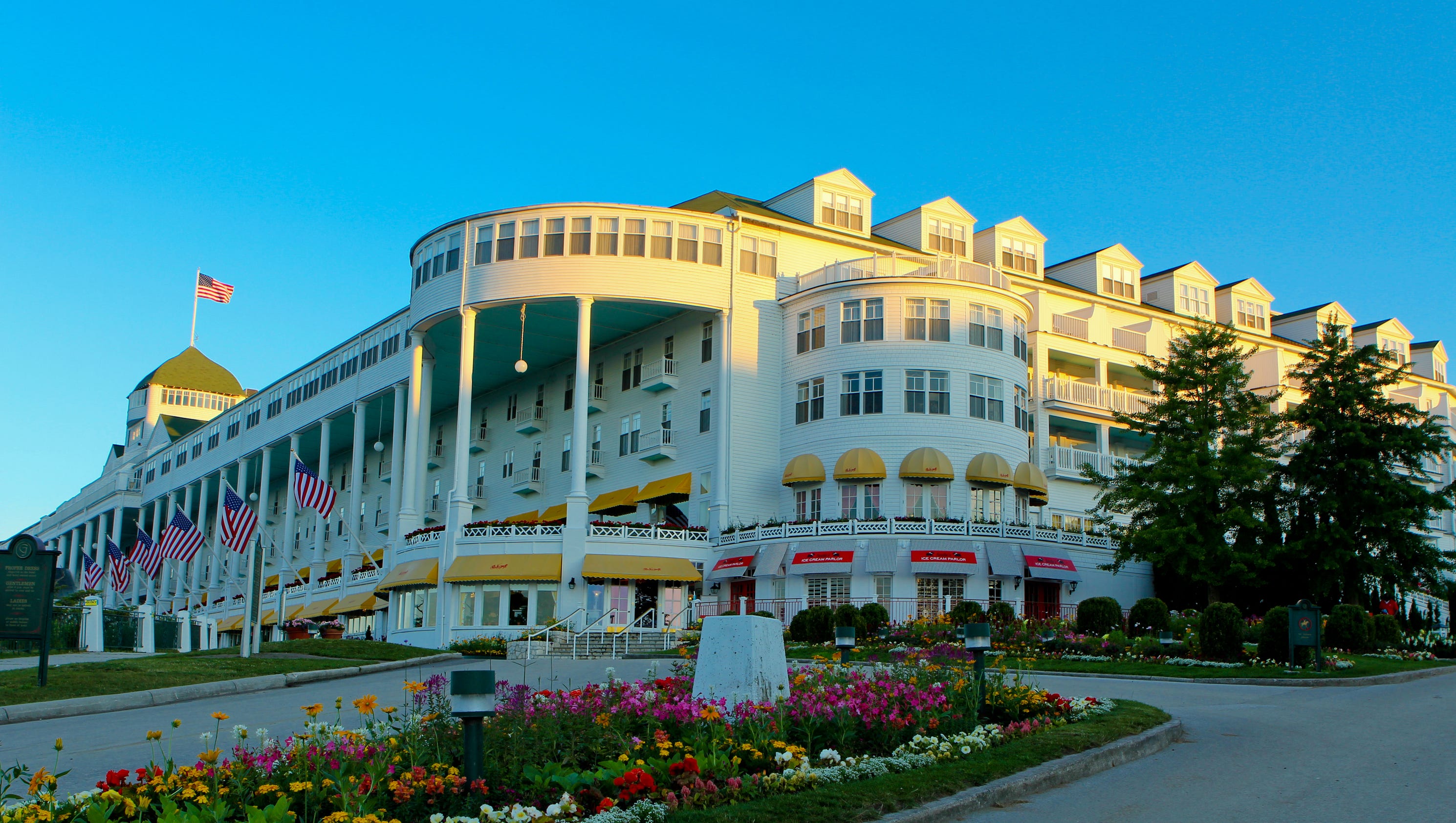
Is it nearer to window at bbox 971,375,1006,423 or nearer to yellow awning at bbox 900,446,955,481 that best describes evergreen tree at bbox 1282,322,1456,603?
window at bbox 971,375,1006,423

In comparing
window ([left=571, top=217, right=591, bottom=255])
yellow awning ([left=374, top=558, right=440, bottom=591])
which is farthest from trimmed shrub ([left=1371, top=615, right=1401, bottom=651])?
yellow awning ([left=374, top=558, right=440, bottom=591])

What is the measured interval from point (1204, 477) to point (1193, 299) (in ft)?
73.3

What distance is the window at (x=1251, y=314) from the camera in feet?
194

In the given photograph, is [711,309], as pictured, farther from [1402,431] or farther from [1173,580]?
[1402,431]

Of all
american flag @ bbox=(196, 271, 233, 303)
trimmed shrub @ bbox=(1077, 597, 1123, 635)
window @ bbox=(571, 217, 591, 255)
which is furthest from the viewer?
american flag @ bbox=(196, 271, 233, 303)

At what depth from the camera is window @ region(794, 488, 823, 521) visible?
43.7m

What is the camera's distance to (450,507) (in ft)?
142

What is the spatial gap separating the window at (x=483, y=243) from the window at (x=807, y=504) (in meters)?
14.2

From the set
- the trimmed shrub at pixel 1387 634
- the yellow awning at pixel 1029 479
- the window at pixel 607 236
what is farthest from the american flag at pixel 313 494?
the trimmed shrub at pixel 1387 634

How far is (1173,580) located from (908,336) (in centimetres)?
1281

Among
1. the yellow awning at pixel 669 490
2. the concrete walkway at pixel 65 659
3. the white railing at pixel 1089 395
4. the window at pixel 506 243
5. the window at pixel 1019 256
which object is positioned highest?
the window at pixel 1019 256

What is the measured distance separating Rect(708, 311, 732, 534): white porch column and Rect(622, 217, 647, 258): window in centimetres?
378

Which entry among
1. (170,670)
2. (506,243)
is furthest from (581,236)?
(170,670)

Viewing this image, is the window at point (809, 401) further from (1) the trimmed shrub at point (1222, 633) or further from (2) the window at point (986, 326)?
(1) the trimmed shrub at point (1222, 633)
